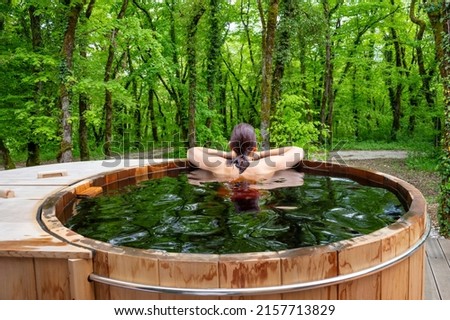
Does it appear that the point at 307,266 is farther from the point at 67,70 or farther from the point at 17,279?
the point at 67,70

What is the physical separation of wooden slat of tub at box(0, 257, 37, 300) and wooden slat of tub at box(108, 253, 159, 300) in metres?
0.43

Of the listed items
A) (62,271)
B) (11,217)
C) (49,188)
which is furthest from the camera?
(49,188)

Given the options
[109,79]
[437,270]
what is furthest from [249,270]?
[109,79]

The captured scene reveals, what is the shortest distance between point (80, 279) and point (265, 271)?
83cm

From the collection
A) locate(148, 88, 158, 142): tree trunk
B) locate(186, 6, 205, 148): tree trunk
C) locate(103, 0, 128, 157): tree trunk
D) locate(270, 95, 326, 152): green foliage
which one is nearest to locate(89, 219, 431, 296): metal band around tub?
locate(270, 95, 326, 152): green foliage

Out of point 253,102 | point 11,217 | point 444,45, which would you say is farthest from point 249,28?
point 11,217

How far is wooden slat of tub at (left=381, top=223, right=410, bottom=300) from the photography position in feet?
6.01

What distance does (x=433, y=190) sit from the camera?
345 inches

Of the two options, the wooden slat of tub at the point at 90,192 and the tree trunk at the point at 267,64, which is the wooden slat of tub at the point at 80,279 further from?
the tree trunk at the point at 267,64

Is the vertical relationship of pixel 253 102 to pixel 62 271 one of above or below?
above

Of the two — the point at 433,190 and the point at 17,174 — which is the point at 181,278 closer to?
the point at 17,174

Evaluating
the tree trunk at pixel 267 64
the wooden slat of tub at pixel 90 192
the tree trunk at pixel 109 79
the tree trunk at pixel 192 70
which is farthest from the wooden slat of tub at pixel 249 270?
the tree trunk at pixel 192 70

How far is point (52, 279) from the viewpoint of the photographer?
1812mm

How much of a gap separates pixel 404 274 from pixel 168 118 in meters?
16.9
